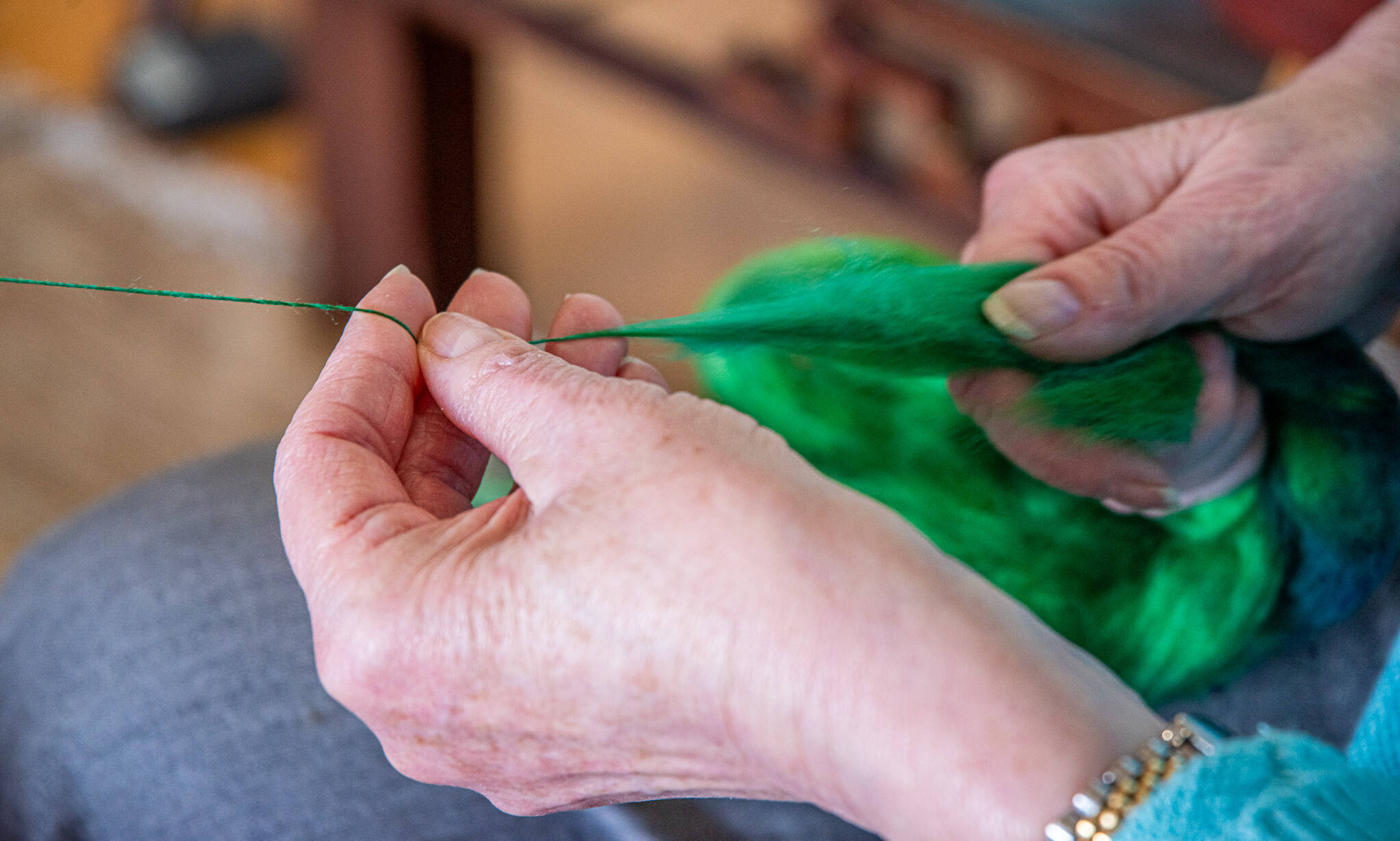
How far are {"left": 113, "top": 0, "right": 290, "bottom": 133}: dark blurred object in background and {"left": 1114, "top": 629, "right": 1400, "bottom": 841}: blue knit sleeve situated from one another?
1.94 m

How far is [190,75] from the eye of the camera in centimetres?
186

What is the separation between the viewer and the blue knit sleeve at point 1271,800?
0.35m

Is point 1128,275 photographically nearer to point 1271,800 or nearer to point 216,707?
point 1271,800

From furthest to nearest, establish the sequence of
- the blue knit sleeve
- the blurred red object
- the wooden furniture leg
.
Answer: the wooden furniture leg, the blurred red object, the blue knit sleeve

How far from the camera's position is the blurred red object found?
2.87ft

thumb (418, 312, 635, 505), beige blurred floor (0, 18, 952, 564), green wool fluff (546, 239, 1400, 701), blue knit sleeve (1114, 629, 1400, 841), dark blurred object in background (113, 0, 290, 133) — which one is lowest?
beige blurred floor (0, 18, 952, 564)

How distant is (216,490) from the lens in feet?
2.24

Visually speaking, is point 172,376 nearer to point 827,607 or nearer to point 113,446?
point 113,446

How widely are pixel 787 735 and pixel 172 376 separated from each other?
1385 mm

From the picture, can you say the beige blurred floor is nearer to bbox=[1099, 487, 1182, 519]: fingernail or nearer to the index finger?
bbox=[1099, 487, 1182, 519]: fingernail

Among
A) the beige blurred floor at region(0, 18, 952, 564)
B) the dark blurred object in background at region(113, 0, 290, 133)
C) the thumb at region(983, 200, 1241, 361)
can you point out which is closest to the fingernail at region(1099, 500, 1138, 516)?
the thumb at region(983, 200, 1241, 361)

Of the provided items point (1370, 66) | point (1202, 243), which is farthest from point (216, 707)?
point (1370, 66)

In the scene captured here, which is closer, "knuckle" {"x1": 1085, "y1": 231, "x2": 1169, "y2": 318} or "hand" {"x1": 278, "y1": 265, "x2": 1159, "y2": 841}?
"hand" {"x1": 278, "y1": 265, "x2": 1159, "y2": 841}

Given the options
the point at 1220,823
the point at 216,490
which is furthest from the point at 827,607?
the point at 216,490
